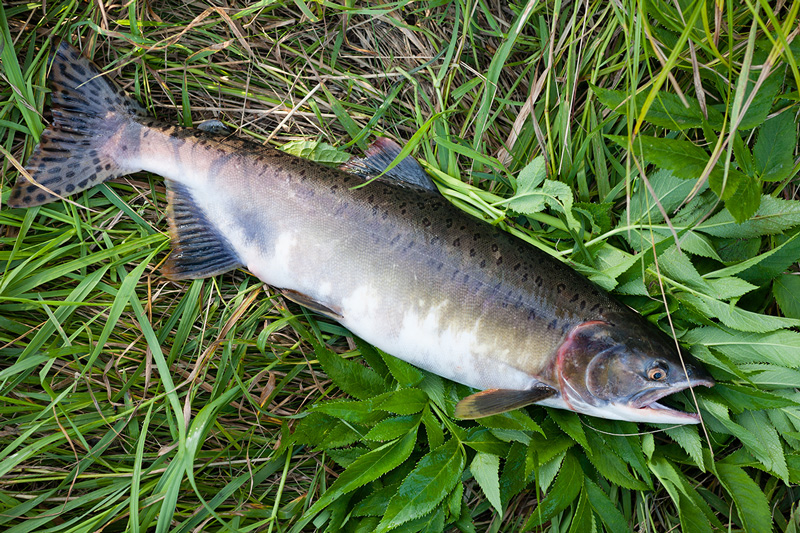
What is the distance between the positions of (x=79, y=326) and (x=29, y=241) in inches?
22.0

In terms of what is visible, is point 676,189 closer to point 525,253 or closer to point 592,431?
point 525,253

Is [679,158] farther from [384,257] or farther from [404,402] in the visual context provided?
[404,402]

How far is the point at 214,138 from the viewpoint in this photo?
2.88 m

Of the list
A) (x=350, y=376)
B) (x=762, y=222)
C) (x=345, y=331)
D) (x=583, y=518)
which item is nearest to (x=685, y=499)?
(x=583, y=518)

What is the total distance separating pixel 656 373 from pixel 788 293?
36.1 inches

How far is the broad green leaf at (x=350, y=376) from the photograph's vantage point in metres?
2.77

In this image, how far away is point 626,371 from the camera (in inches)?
97.3

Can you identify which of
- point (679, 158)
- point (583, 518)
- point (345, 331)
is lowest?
point (583, 518)

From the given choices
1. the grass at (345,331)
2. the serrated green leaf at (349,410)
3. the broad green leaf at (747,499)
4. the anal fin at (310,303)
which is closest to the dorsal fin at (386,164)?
the grass at (345,331)

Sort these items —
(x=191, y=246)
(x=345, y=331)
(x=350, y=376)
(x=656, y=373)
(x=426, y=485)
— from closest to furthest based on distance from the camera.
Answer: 1. (x=656, y=373)
2. (x=426, y=485)
3. (x=350, y=376)
4. (x=191, y=246)
5. (x=345, y=331)

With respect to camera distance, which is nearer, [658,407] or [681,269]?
[658,407]

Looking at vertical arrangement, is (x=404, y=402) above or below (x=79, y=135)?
below

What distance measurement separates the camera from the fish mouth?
246 cm

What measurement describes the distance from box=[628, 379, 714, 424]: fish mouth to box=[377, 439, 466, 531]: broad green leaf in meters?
0.92
